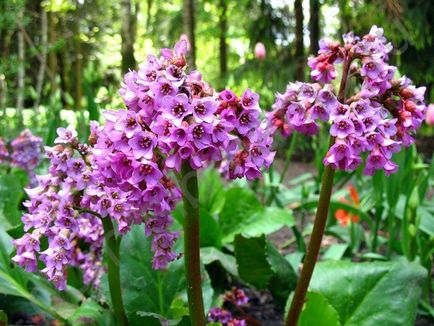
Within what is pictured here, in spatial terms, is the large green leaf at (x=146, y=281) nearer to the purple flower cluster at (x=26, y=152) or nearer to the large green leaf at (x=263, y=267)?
the large green leaf at (x=263, y=267)

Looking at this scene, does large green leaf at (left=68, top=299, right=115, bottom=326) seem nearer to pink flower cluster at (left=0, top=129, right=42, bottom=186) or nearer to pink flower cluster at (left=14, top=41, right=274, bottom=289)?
pink flower cluster at (left=14, top=41, right=274, bottom=289)

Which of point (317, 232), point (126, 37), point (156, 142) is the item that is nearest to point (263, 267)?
point (317, 232)

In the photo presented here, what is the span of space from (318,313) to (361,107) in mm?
598

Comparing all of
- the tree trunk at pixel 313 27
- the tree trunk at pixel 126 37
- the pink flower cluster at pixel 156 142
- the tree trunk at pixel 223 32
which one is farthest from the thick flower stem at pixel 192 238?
the tree trunk at pixel 223 32

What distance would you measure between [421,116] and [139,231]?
851mm

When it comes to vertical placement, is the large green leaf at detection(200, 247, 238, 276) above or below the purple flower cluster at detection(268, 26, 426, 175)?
below

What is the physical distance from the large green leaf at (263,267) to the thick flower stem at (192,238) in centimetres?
63

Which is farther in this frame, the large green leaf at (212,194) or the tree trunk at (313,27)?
the tree trunk at (313,27)

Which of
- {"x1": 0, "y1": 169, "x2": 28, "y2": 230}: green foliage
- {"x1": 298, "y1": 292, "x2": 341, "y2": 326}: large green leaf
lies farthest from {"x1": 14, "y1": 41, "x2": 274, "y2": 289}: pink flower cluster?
{"x1": 0, "y1": 169, "x2": 28, "y2": 230}: green foliage

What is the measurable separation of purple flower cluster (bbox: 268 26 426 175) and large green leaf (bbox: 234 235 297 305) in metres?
0.63

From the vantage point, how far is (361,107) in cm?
109

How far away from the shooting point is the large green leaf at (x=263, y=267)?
5.75 feet

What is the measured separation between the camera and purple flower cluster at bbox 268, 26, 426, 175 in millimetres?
1061

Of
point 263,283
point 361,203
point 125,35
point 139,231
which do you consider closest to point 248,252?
point 263,283
